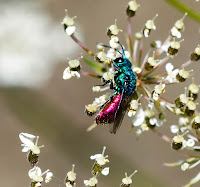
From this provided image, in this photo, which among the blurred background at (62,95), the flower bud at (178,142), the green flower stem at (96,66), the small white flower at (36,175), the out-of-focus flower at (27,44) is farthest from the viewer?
the out-of-focus flower at (27,44)

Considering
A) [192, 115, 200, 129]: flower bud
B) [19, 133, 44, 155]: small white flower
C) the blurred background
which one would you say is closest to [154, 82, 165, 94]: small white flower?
[192, 115, 200, 129]: flower bud

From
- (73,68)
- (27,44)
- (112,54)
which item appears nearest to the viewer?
(73,68)

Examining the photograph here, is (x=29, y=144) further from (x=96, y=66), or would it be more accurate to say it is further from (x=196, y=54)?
(x=196, y=54)

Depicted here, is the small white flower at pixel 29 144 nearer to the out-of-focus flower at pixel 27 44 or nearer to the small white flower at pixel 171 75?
the small white flower at pixel 171 75

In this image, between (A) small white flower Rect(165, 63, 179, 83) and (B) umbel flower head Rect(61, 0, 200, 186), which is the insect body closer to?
(B) umbel flower head Rect(61, 0, 200, 186)

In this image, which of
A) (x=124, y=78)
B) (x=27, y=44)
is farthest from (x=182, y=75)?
(x=27, y=44)

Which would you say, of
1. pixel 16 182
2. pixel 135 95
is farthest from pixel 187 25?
pixel 135 95

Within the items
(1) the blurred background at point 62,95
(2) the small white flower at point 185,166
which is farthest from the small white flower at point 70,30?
(1) the blurred background at point 62,95
